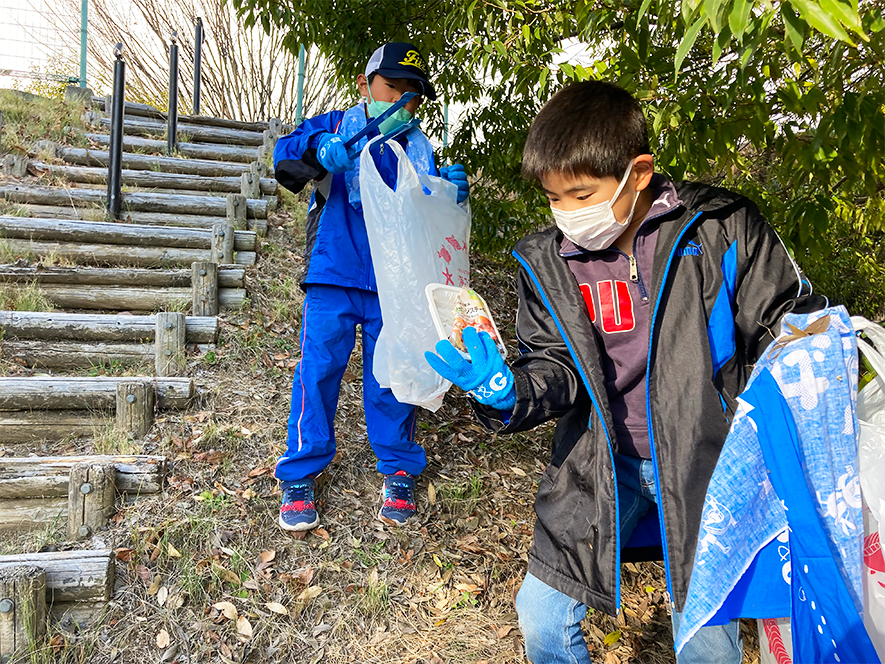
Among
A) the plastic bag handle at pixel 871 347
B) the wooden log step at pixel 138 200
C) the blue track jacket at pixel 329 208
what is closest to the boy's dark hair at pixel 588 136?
the plastic bag handle at pixel 871 347

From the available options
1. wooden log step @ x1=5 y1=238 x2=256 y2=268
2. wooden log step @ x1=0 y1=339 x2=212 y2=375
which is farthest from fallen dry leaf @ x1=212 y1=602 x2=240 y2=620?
wooden log step @ x1=5 y1=238 x2=256 y2=268

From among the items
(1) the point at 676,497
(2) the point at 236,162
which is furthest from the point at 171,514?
(2) the point at 236,162

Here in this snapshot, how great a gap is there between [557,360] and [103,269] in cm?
324

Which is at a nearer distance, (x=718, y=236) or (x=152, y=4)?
(x=718, y=236)

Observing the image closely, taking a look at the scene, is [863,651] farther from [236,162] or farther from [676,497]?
[236,162]

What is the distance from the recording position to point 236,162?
20.6 feet

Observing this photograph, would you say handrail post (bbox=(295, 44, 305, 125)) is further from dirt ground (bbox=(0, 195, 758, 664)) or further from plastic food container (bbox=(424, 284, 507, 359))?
plastic food container (bbox=(424, 284, 507, 359))

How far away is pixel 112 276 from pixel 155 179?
1792 millimetres

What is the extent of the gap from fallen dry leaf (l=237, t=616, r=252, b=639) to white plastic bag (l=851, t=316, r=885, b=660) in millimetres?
1852

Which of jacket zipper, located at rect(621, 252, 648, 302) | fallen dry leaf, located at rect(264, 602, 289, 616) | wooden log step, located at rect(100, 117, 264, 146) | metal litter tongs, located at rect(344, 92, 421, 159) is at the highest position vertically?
wooden log step, located at rect(100, 117, 264, 146)

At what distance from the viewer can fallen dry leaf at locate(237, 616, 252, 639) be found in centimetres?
223

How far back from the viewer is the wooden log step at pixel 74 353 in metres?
3.23

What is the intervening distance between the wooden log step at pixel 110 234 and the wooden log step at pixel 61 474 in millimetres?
2025

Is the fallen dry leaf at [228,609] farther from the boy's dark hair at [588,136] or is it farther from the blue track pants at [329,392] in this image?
the boy's dark hair at [588,136]
